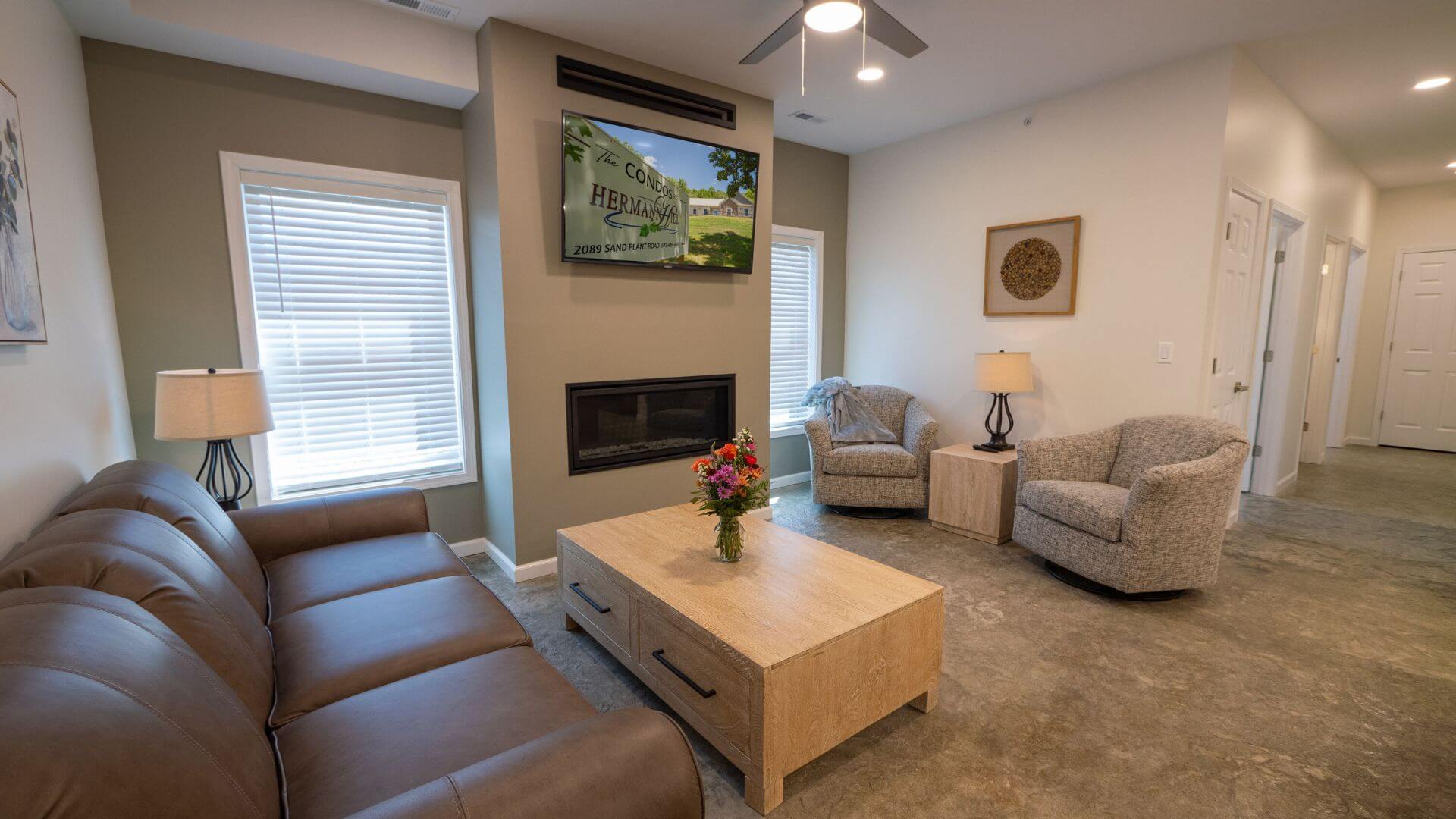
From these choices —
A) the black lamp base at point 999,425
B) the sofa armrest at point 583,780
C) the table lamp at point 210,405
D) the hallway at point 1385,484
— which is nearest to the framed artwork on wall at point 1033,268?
the black lamp base at point 999,425

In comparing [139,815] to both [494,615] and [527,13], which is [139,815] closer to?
→ [494,615]

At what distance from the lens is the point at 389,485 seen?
3.33 meters

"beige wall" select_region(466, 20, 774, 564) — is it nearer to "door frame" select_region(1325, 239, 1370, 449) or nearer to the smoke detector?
the smoke detector

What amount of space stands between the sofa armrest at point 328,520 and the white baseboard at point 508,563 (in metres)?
0.66

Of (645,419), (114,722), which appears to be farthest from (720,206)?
(114,722)

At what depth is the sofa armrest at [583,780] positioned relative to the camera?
2.98 feet

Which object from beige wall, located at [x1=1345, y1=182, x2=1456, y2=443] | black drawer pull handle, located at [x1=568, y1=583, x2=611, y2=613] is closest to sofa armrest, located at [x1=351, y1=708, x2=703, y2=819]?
black drawer pull handle, located at [x1=568, y1=583, x2=611, y2=613]

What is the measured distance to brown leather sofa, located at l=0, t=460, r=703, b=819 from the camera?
0.74 metres

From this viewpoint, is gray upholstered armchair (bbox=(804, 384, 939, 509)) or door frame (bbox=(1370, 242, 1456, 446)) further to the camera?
door frame (bbox=(1370, 242, 1456, 446))

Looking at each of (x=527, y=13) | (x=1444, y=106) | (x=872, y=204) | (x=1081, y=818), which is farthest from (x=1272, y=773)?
(x=1444, y=106)

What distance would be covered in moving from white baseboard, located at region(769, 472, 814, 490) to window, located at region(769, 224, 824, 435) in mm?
372

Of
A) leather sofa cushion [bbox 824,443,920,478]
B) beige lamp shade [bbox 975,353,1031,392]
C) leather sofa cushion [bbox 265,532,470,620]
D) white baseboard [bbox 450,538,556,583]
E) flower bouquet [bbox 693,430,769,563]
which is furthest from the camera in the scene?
leather sofa cushion [bbox 824,443,920,478]

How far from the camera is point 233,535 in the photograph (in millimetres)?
1952

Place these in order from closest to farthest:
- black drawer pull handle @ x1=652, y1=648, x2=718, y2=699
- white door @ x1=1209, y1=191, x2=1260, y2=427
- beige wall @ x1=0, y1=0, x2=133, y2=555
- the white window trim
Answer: beige wall @ x1=0, y1=0, x2=133, y2=555 → black drawer pull handle @ x1=652, y1=648, x2=718, y2=699 → the white window trim → white door @ x1=1209, y1=191, x2=1260, y2=427
